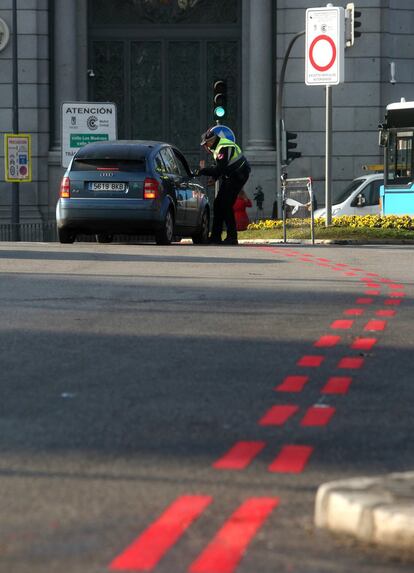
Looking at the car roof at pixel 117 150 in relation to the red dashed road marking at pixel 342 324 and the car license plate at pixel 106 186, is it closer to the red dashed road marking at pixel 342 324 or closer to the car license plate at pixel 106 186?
the car license plate at pixel 106 186

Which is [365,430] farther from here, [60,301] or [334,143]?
[334,143]

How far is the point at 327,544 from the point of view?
5.12m

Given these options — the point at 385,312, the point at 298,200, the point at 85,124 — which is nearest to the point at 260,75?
the point at 85,124

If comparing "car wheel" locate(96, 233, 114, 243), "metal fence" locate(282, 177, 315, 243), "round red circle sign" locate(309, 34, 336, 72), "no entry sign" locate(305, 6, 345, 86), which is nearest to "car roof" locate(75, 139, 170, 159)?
"car wheel" locate(96, 233, 114, 243)

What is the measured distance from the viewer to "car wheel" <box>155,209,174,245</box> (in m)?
23.8

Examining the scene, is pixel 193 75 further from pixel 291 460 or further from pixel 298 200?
pixel 291 460

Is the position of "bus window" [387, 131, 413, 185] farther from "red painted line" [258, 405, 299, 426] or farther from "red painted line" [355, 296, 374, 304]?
"red painted line" [258, 405, 299, 426]

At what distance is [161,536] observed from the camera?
5.24 metres

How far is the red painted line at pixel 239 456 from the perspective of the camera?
6441 millimetres

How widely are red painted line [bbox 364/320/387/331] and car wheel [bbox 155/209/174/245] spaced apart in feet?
38.7

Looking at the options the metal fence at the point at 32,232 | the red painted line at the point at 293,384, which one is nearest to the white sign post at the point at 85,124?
the metal fence at the point at 32,232

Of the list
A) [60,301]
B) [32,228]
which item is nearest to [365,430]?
[60,301]

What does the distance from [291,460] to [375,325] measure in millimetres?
5344

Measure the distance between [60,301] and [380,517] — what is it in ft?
28.5
